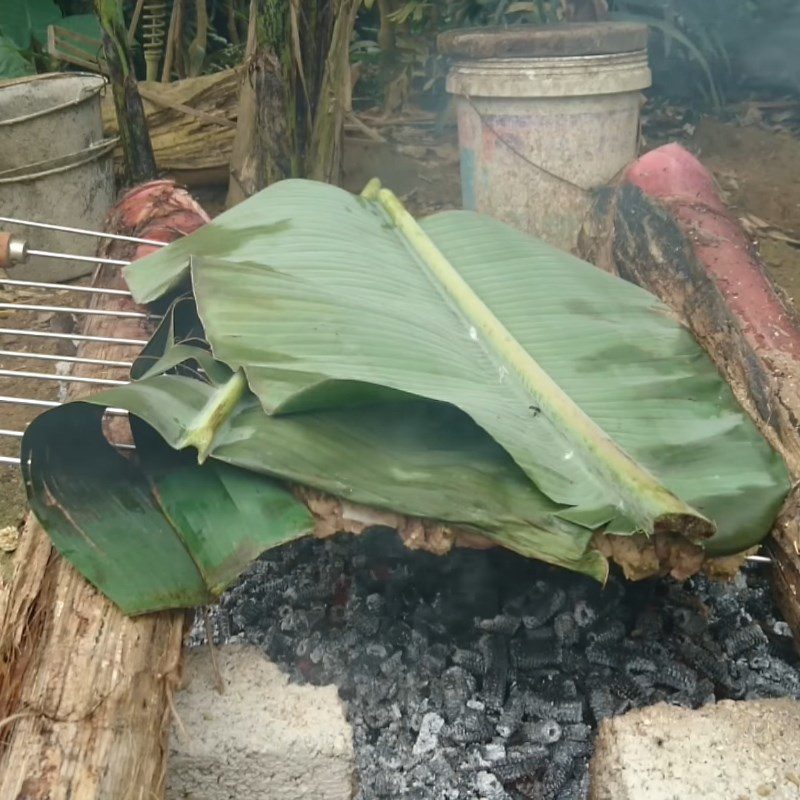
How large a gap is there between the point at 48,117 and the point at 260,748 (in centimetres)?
401

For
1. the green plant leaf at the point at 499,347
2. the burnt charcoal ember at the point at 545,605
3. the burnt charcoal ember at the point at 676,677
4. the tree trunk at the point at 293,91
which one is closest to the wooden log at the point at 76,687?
the green plant leaf at the point at 499,347

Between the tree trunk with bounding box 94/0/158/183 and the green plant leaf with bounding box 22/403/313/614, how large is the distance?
2.95m

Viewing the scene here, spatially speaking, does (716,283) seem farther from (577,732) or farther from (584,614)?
(577,732)

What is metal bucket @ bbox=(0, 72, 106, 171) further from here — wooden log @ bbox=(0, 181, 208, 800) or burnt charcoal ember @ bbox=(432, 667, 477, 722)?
burnt charcoal ember @ bbox=(432, 667, 477, 722)

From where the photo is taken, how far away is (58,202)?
493cm

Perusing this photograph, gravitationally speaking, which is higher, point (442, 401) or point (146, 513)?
point (442, 401)

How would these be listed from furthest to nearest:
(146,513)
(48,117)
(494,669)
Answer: (48,117)
(494,669)
(146,513)

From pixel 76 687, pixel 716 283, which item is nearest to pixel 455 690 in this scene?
pixel 76 687

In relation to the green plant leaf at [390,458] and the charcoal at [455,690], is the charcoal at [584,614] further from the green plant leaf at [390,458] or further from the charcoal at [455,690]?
the green plant leaf at [390,458]

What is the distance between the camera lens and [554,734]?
6.00 feet

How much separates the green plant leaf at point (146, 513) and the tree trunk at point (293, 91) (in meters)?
2.22

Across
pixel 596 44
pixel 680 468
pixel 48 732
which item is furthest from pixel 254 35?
pixel 48 732

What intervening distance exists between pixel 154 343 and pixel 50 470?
59cm

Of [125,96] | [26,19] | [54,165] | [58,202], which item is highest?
[125,96]
